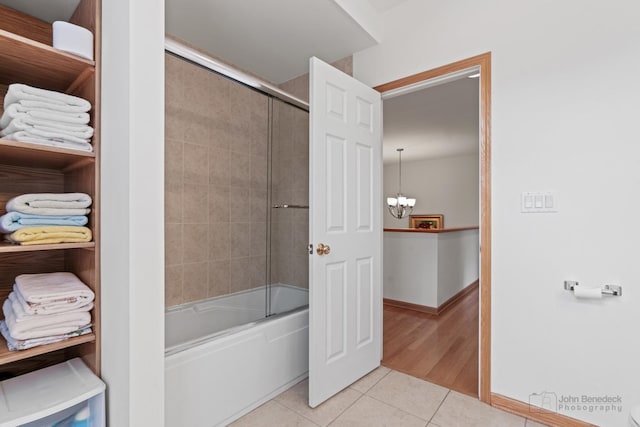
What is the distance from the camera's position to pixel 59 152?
1213 mm

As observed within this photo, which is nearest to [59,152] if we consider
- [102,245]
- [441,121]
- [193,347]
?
[102,245]

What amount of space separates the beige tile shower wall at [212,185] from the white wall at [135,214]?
3.59 feet

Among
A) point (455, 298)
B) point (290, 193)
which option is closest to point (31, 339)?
point (290, 193)

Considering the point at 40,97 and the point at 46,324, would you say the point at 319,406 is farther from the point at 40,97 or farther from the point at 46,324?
the point at 40,97

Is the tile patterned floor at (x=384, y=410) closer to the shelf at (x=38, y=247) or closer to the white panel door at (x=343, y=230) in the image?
the white panel door at (x=343, y=230)

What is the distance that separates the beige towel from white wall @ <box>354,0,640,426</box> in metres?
2.13

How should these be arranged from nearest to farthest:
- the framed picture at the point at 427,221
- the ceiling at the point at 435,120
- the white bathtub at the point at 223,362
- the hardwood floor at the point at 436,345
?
1. the white bathtub at the point at 223,362
2. the hardwood floor at the point at 436,345
3. the ceiling at the point at 435,120
4. the framed picture at the point at 427,221

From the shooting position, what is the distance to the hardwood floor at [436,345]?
226 centimetres

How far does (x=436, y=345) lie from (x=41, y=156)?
303 cm

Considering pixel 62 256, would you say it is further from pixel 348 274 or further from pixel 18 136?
pixel 348 274

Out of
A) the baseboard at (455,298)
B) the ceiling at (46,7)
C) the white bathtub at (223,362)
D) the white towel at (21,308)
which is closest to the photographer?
the white towel at (21,308)

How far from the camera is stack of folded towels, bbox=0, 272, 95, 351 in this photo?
1153 millimetres

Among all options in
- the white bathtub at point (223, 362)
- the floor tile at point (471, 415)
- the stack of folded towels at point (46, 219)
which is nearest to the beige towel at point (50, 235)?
the stack of folded towels at point (46, 219)

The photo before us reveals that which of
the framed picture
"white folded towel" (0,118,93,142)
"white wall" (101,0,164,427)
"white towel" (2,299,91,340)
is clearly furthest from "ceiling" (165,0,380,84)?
the framed picture
